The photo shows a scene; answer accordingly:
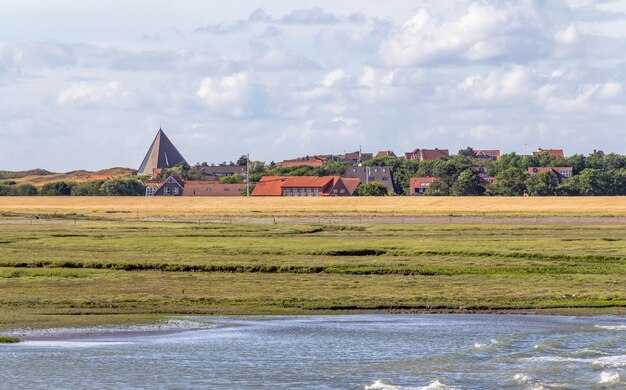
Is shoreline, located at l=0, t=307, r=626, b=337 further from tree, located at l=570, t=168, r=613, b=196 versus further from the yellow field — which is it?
tree, located at l=570, t=168, r=613, b=196

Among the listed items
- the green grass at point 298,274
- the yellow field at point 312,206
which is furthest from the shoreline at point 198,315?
the yellow field at point 312,206

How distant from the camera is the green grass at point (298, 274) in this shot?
41.8 metres

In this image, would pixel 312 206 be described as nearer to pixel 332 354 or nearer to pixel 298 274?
pixel 298 274

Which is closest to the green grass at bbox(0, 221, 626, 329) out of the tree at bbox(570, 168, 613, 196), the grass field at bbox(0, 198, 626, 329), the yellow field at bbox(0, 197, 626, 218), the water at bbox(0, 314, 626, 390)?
the grass field at bbox(0, 198, 626, 329)

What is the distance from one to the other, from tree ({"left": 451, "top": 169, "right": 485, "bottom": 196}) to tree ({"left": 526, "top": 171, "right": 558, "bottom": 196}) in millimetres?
8449

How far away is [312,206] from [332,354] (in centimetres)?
13360

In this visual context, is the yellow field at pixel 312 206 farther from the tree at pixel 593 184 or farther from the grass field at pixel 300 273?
the grass field at pixel 300 273

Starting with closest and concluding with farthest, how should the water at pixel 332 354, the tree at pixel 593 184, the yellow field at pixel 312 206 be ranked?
the water at pixel 332 354 < the yellow field at pixel 312 206 < the tree at pixel 593 184

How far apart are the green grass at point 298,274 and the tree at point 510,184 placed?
106300mm

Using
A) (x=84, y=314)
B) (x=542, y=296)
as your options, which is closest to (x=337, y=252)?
(x=542, y=296)

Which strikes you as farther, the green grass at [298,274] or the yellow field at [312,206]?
the yellow field at [312,206]

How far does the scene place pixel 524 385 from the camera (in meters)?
28.3

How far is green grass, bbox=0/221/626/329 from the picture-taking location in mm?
41844

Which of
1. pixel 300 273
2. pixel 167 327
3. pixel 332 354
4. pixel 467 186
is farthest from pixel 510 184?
pixel 332 354
